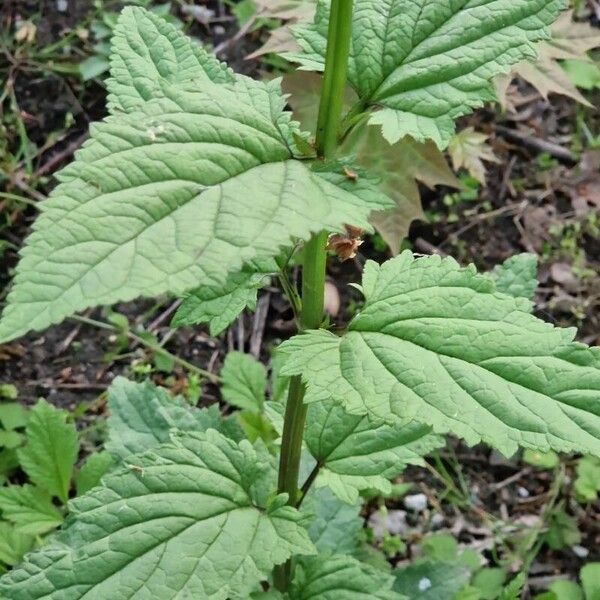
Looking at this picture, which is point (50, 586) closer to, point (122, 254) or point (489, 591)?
point (122, 254)

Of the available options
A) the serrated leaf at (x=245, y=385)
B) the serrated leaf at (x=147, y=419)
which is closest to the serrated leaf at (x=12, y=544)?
the serrated leaf at (x=147, y=419)

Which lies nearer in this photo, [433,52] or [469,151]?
[433,52]

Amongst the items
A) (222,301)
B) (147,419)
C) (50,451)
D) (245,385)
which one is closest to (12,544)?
(50,451)

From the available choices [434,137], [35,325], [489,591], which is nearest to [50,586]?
[35,325]

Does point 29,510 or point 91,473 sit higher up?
point 91,473

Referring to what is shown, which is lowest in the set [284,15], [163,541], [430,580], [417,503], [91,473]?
[417,503]

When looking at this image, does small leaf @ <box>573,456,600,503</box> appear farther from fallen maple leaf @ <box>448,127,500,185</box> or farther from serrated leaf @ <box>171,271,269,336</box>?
serrated leaf @ <box>171,271,269,336</box>

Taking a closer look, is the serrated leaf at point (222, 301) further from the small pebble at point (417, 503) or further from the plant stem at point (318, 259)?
the small pebble at point (417, 503)

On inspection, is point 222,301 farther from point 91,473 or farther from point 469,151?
point 469,151
